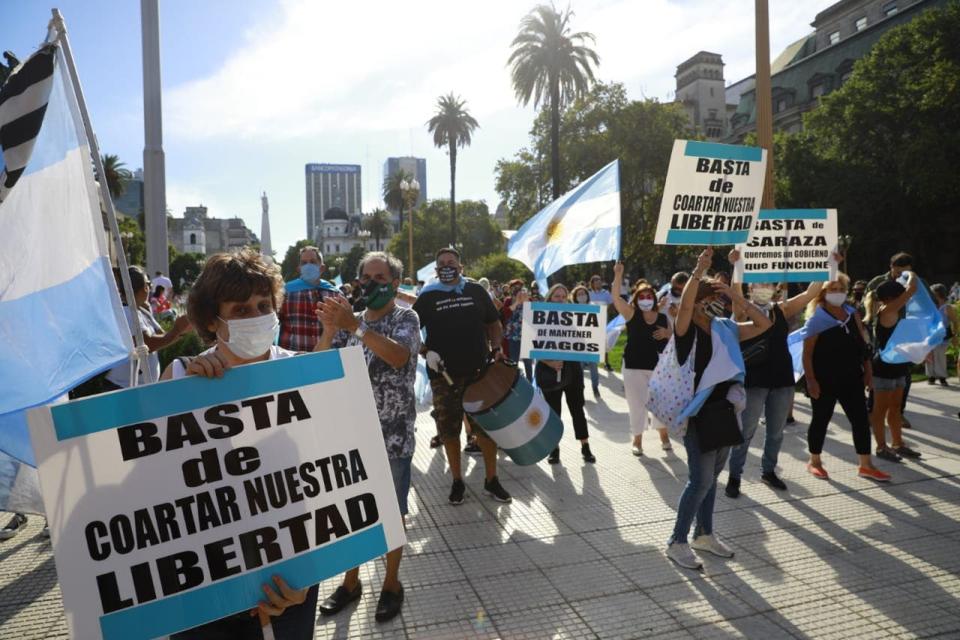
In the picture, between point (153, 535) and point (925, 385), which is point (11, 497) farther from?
point (925, 385)

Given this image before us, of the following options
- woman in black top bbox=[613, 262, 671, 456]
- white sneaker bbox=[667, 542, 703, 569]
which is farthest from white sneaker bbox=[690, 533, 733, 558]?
woman in black top bbox=[613, 262, 671, 456]

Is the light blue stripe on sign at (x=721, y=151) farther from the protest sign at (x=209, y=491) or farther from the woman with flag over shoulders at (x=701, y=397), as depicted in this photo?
the protest sign at (x=209, y=491)

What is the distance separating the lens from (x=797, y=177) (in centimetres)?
3747

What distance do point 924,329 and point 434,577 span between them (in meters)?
6.25

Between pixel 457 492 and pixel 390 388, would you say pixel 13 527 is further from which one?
pixel 390 388

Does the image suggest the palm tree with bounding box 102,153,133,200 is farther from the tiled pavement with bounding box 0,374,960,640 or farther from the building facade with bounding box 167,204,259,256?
the building facade with bounding box 167,204,259,256

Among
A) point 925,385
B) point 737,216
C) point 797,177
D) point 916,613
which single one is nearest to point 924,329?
point 737,216

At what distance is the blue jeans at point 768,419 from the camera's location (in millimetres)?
5695

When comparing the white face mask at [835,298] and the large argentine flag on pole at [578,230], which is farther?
the large argentine flag on pole at [578,230]

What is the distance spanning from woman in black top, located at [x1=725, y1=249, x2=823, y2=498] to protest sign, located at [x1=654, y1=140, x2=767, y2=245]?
328 mm

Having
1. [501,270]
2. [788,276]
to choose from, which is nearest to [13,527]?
[788,276]

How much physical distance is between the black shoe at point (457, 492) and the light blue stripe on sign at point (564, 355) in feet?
7.04

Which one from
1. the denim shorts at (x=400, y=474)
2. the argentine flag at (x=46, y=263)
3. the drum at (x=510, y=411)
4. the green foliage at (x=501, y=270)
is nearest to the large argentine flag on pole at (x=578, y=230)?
the drum at (x=510, y=411)

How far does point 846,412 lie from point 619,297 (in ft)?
7.85
